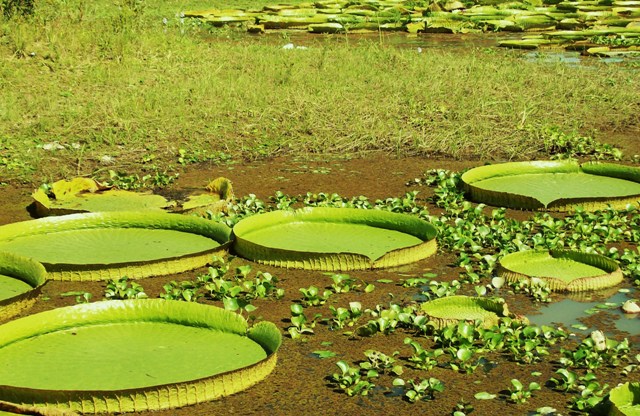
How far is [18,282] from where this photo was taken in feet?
16.6

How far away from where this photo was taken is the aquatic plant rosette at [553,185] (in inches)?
258

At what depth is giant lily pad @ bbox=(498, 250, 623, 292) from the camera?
5.16 metres

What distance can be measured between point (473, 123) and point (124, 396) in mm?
5294

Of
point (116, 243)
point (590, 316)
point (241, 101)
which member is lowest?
point (590, 316)

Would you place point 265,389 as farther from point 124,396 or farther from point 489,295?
point 489,295

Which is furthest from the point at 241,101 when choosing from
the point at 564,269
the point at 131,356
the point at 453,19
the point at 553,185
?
the point at 453,19

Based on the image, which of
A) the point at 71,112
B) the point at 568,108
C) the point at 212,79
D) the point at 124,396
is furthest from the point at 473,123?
the point at 124,396

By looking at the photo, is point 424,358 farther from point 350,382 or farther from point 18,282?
point 18,282

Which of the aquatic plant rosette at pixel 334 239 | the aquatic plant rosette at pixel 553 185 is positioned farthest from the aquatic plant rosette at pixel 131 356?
the aquatic plant rosette at pixel 553 185

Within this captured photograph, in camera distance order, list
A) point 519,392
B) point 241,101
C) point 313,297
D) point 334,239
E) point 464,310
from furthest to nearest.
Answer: point 241,101 → point 334,239 → point 313,297 → point 464,310 → point 519,392

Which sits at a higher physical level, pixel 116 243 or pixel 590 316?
pixel 116 243

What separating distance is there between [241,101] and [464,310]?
4507 millimetres

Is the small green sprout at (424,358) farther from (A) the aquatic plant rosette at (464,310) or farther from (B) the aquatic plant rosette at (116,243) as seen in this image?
(B) the aquatic plant rosette at (116,243)

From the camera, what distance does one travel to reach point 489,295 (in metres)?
5.12
